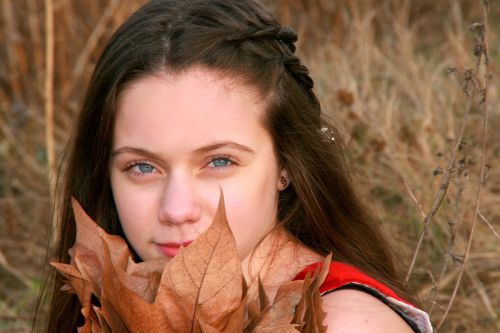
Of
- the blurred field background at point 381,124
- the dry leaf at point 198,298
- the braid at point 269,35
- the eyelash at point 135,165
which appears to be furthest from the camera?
the blurred field background at point 381,124

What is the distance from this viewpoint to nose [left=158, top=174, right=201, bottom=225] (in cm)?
199

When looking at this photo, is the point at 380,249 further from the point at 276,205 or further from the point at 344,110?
the point at 344,110

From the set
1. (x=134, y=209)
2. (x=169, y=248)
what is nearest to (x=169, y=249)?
(x=169, y=248)

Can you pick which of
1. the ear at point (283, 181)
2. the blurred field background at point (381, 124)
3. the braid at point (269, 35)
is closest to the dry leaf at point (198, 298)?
the ear at point (283, 181)

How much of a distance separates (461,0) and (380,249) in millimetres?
4618

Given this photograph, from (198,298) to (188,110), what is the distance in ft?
1.99

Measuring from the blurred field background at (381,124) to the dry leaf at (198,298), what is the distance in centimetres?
91

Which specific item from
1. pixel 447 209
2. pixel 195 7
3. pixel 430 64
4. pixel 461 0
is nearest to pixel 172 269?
pixel 195 7

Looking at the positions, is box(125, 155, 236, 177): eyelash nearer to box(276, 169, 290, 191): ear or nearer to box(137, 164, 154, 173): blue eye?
box(137, 164, 154, 173): blue eye

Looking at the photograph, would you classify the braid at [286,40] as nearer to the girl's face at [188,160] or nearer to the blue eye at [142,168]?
the girl's face at [188,160]

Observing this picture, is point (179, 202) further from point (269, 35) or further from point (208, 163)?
point (269, 35)

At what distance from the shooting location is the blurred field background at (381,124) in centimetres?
332

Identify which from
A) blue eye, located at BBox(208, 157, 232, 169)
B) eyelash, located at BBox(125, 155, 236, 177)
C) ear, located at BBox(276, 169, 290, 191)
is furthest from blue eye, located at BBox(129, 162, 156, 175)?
ear, located at BBox(276, 169, 290, 191)

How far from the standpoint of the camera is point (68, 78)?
5.79m
